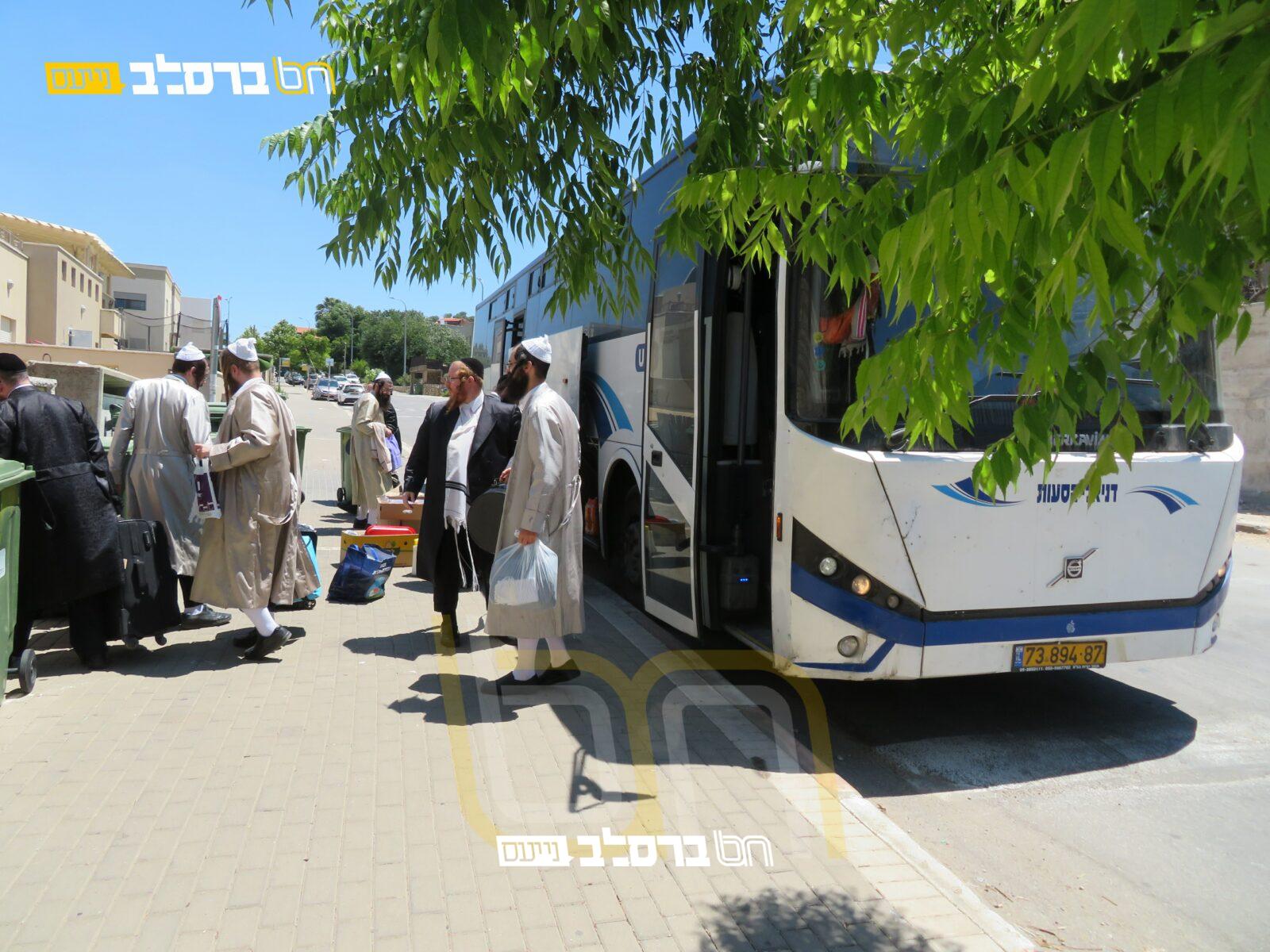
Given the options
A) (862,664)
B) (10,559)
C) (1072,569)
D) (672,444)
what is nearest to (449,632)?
(672,444)

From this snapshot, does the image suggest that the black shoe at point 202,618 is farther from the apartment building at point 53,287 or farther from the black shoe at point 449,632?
the apartment building at point 53,287

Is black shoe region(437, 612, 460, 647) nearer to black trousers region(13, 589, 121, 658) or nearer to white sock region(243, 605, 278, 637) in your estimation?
white sock region(243, 605, 278, 637)

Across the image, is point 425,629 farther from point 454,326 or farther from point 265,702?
point 454,326

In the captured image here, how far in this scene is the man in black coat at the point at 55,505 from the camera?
5.37 m

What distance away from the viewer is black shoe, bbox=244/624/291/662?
6.08m

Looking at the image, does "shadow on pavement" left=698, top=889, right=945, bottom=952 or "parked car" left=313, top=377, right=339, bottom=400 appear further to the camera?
"parked car" left=313, top=377, right=339, bottom=400

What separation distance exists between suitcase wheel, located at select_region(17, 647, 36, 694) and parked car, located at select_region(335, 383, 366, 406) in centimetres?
6525

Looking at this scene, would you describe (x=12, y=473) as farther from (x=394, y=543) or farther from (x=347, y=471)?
(x=347, y=471)

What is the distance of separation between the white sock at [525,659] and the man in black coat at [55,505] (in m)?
2.41

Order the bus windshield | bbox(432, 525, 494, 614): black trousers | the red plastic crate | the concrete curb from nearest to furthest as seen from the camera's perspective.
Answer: the concrete curb
the bus windshield
bbox(432, 525, 494, 614): black trousers
the red plastic crate

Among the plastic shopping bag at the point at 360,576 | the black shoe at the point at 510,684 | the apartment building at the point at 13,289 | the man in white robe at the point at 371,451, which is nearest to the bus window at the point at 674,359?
the black shoe at the point at 510,684

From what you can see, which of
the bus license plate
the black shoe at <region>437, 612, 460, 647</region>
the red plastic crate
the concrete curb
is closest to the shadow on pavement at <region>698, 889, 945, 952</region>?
the concrete curb

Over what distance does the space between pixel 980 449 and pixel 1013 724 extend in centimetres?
182

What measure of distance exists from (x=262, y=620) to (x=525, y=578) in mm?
1915
